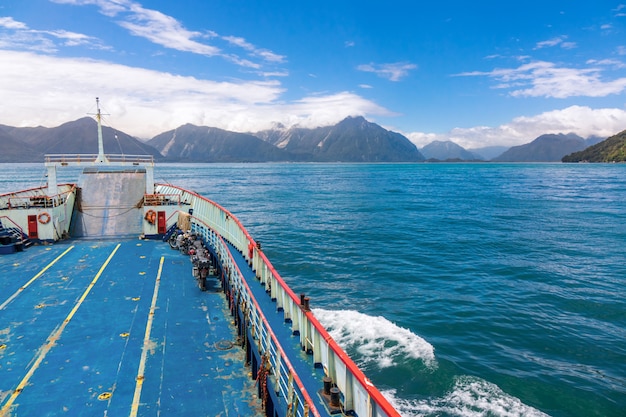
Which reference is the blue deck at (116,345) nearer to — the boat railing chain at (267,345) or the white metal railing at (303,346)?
the boat railing chain at (267,345)

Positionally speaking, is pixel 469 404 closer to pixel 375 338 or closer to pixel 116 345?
pixel 375 338

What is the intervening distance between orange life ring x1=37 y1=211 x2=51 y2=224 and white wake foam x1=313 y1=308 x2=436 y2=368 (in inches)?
594

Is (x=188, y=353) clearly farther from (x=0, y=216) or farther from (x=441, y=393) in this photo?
(x=0, y=216)

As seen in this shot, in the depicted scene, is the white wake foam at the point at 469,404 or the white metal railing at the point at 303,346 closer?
the white metal railing at the point at 303,346

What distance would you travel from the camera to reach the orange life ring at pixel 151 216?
2247cm

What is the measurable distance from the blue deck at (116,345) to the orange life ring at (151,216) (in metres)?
5.63

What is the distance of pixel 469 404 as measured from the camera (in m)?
12.7

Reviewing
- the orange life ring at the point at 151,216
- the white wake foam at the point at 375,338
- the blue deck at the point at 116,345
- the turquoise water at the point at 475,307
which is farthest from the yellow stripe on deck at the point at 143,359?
the orange life ring at the point at 151,216

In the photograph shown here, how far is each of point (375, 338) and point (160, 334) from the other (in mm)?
9153

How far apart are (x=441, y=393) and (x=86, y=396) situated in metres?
10.6

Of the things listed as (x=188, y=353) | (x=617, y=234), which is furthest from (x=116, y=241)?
(x=617, y=234)

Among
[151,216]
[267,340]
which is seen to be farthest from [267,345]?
[151,216]

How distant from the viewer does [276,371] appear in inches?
294

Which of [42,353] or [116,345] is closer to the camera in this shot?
[42,353]
